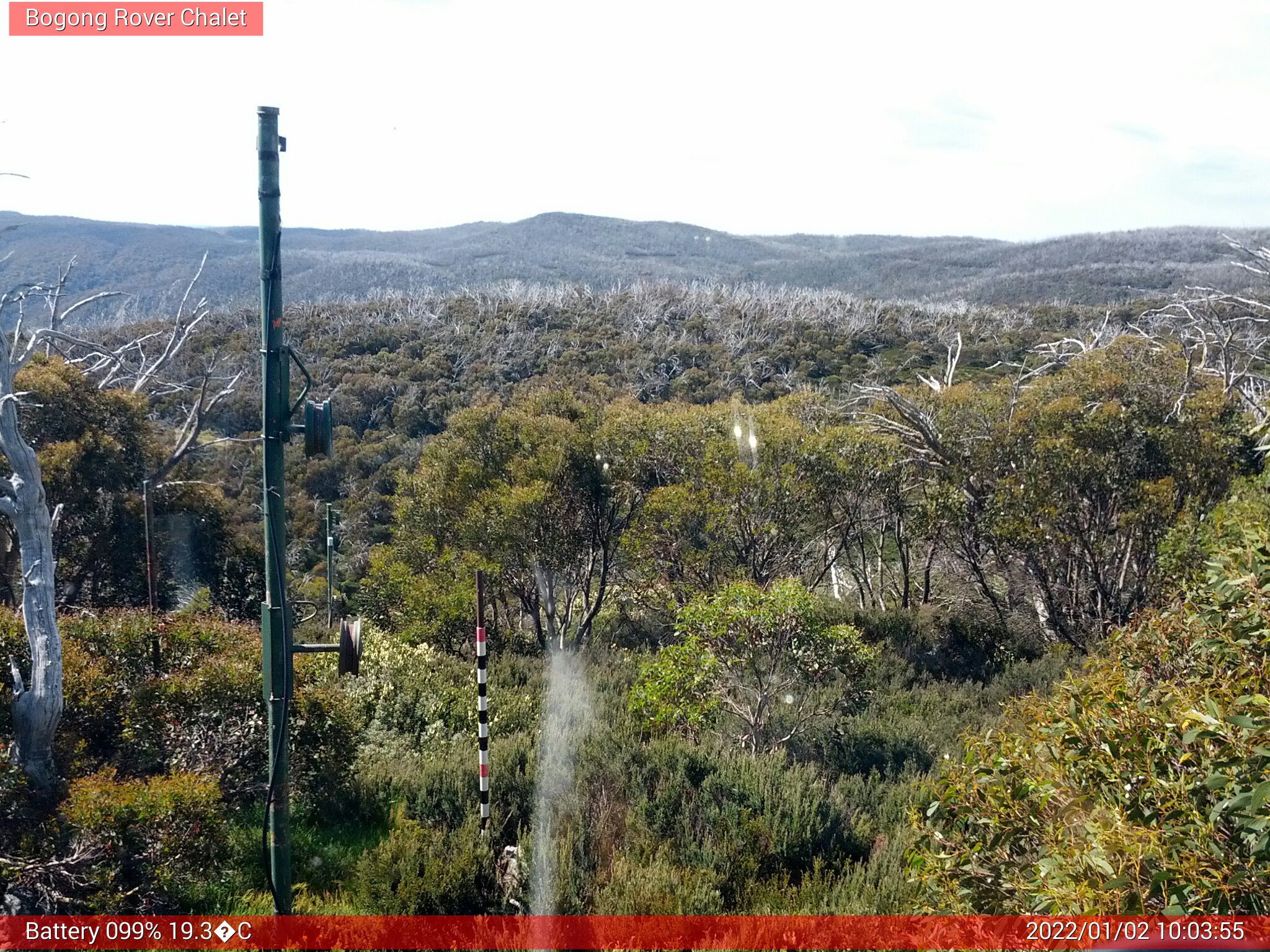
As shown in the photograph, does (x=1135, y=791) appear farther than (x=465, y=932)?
No

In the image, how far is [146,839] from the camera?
5.22 meters

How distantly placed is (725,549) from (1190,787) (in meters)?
Result: 8.90

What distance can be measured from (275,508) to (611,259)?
306 ft

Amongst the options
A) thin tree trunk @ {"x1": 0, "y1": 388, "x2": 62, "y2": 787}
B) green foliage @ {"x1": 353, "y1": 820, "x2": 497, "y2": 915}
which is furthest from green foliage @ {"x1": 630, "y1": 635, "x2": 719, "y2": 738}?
thin tree trunk @ {"x1": 0, "y1": 388, "x2": 62, "y2": 787}

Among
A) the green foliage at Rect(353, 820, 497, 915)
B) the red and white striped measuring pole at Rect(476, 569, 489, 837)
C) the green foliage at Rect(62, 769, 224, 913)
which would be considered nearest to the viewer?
the green foliage at Rect(353, 820, 497, 915)

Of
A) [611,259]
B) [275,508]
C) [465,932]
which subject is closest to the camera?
[275,508]

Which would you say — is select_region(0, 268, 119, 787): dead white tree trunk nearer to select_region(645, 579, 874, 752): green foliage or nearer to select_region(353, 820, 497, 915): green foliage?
select_region(353, 820, 497, 915): green foliage

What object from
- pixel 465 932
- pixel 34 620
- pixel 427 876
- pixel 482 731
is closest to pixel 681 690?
pixel 482 731

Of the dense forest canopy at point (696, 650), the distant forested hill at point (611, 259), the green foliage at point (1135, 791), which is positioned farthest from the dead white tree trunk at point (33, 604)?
the distant forested hill at point (611, 259)

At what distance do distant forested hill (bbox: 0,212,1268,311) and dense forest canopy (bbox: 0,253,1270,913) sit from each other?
1141 inches

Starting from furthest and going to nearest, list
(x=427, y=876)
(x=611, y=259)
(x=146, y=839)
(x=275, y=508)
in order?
(x=611, y=259)
(x=146, y=839)
(x=427, y=876)
(x=275, y=508)

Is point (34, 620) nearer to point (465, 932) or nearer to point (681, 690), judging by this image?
point (465, 932)

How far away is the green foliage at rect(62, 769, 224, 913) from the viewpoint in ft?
16.6

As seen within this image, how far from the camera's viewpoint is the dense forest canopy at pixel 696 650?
3920mm
